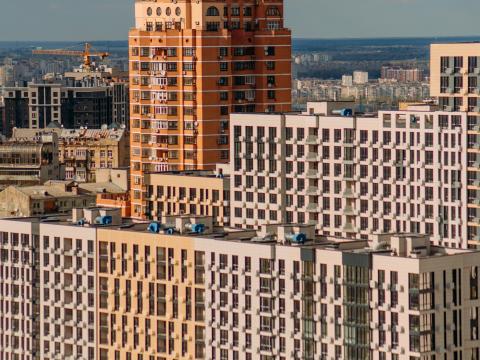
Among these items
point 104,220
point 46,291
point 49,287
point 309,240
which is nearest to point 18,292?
point 46,291

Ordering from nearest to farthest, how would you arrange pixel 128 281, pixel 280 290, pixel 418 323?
pixel 418 323, pixel 280 290, pixel 128 281

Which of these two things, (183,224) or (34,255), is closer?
(183,224)

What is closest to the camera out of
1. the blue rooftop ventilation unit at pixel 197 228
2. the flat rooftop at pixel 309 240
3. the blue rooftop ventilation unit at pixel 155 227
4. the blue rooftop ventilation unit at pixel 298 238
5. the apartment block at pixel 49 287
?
the flat rooftop at pixel 309 240

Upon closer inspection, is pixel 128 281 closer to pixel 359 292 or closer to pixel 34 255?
pixel 34 255

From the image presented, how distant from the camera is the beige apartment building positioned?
161m

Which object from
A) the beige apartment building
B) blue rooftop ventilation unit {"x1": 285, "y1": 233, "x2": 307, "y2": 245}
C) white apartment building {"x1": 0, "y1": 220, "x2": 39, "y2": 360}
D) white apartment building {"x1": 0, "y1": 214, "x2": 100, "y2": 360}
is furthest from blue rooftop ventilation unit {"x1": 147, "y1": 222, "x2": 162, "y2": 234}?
blue rooftop ventilation unit {"x1": 285, "y1": 233, "x2": 307, "y2": 245}

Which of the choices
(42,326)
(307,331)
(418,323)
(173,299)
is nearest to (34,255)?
(42,326)

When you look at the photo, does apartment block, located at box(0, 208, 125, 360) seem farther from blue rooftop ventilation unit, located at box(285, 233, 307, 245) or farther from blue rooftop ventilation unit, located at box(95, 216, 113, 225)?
blue rooftop ventilation unit, located at box(285, 233, 307, 245)

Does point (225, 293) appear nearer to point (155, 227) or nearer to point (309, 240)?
point (309, 240)

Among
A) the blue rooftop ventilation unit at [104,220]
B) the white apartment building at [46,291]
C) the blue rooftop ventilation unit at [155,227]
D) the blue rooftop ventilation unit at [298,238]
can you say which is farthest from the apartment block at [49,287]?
the blue rooftop ventilation unit at [298,238]

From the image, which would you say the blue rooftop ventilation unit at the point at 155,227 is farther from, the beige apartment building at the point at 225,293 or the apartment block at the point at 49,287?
the apartment block at the point at 49,287

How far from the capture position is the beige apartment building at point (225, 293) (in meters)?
161

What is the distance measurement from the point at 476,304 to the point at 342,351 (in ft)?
34.8

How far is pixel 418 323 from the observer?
160 meters
